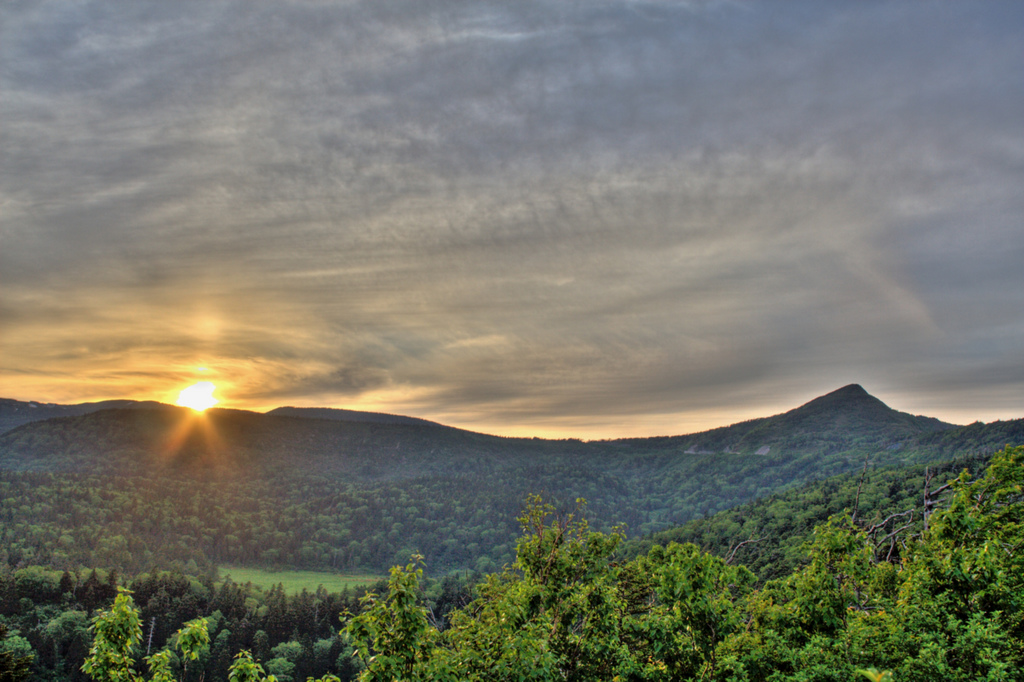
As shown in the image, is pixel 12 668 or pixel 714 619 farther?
pixel 12 668

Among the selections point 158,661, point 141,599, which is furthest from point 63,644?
point 158,661

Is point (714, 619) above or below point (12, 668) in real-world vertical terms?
above

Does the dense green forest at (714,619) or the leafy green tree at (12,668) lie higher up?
the dense green forest at (714,619)

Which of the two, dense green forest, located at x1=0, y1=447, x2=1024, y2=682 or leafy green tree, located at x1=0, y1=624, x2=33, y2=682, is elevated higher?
dense green forest, located at x1=0, y1=447, x2=1024, y2=682

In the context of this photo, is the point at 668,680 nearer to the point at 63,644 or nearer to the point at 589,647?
the point at 589,647

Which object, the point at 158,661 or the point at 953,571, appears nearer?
the point at 158,661

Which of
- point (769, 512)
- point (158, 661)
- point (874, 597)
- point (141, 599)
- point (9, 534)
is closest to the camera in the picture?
point (158, 661)

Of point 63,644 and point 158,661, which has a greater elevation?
point 158,661

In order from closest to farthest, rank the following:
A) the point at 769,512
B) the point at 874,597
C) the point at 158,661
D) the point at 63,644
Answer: the point at 158,661
the point at 874,597
the point at 63,644
the point at 769,512

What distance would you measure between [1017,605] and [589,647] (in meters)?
9.70

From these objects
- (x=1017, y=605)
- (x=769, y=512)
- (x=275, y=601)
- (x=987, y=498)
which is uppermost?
(x=987, y=498)

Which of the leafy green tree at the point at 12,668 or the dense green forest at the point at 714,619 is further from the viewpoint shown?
the leafy green tree at the point at 12,668

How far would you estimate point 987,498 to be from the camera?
45.5 feet

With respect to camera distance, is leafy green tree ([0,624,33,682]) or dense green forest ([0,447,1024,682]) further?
leafy green tree ([0,624,33,682])
